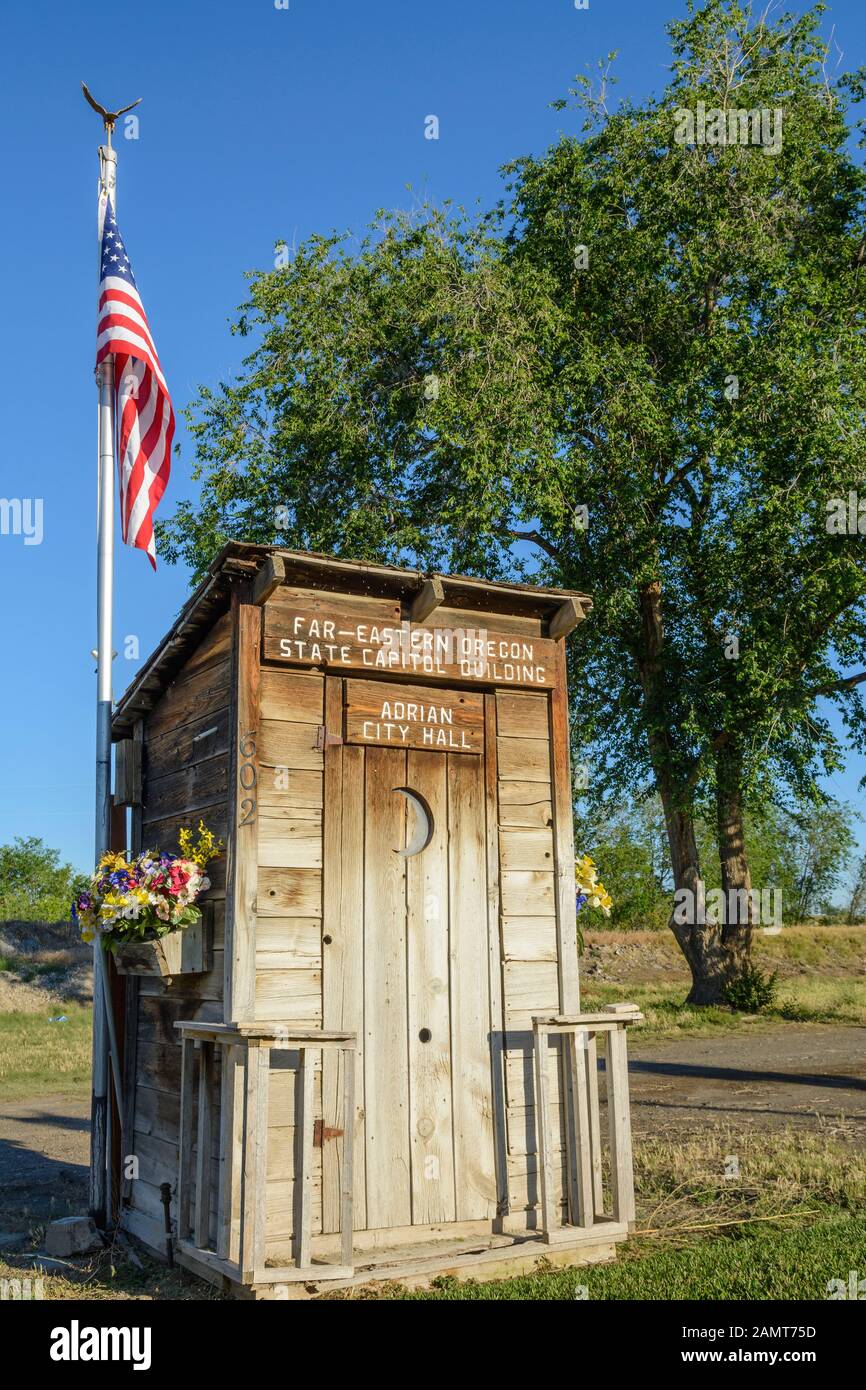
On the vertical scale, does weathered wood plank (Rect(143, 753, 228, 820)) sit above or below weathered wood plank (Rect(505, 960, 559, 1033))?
above

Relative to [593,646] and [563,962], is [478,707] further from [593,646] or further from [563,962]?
[593,646]

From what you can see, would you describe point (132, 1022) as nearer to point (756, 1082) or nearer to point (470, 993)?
point (470, 993)

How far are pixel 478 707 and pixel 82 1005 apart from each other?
24818 mm

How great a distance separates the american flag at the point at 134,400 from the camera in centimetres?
942

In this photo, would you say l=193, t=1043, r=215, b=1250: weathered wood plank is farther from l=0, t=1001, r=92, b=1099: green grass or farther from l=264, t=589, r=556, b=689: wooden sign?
l=0, t=1001, r=92, b=1099: green grass

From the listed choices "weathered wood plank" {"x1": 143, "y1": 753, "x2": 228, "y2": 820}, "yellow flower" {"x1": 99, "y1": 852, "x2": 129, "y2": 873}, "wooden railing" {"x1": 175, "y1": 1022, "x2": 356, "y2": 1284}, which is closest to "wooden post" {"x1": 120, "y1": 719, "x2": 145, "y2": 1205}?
"weathered wood plank" {"x1": 143, "y1": 753, "x2": 228, "y2": 820}

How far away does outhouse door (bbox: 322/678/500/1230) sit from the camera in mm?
6973

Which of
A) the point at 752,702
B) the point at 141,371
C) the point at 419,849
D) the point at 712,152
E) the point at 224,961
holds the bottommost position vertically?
the point at 224,961

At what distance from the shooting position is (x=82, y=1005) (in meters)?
29.7

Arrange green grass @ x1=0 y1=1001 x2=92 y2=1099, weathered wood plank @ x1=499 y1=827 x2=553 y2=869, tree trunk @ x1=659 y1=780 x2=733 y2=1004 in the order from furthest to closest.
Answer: tree trunk @ x1=659 y1=780 x2=733 y2=1004 < green grass @ x1=0 y1=1001 x2=92 y2=1099 < weathered wood plank @ x1=499 y1=827 x2=553 y2=869

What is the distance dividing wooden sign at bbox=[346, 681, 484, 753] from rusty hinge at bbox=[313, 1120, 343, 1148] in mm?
2223

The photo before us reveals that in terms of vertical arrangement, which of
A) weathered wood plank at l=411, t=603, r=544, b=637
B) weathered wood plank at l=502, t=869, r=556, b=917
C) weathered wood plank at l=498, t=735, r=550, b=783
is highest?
weathered wood plank at l=411, t=603, r=544, b=637
